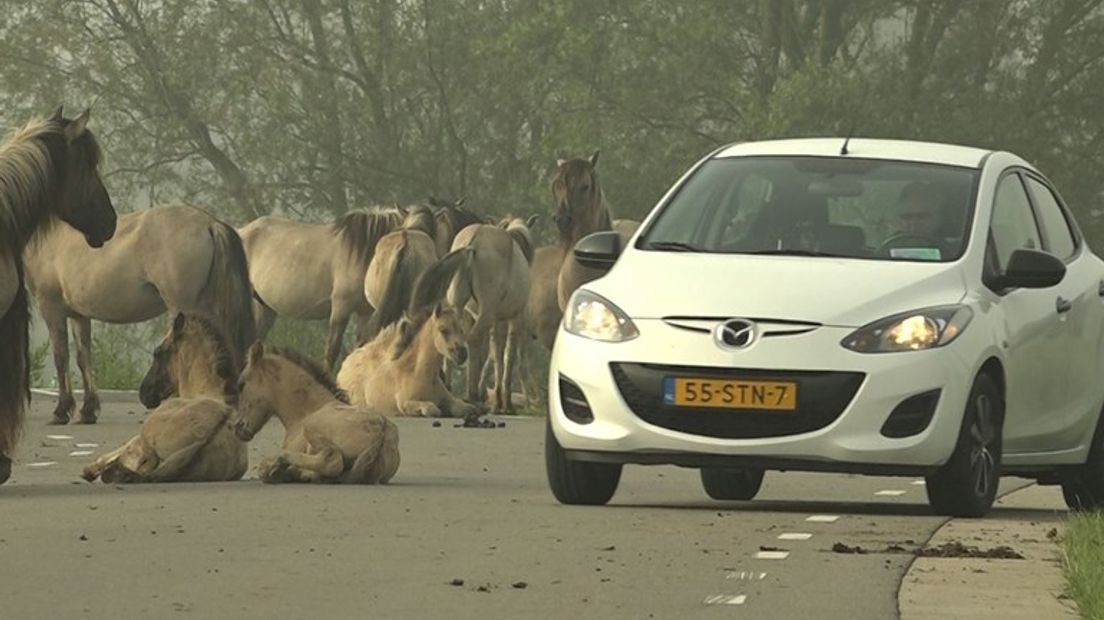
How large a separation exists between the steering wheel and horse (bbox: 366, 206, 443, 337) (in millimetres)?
18811

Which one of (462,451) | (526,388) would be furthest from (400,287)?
(462,451)

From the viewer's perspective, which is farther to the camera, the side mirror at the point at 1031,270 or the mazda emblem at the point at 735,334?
the side mirror at the point at 1031,270

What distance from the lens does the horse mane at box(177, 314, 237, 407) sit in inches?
746

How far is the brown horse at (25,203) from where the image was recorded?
1739 cm

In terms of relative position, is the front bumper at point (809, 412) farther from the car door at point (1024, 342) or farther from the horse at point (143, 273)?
the horse at point (143, 273)

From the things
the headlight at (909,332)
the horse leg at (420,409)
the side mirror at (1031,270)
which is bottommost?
the horse leg at (420,409)

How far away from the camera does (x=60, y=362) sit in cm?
2791

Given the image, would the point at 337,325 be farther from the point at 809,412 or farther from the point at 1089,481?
the point at 809,412

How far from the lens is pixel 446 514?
14.9 metres

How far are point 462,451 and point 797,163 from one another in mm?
6277

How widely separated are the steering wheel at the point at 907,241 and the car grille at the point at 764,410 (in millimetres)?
1137

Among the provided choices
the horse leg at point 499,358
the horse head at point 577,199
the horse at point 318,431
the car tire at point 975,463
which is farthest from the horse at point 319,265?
the car tire at point 975,463

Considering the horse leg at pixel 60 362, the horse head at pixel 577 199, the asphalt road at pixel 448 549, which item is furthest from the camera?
the horse head at pixel 577 199

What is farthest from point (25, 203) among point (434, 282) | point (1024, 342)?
point (434, 282)
